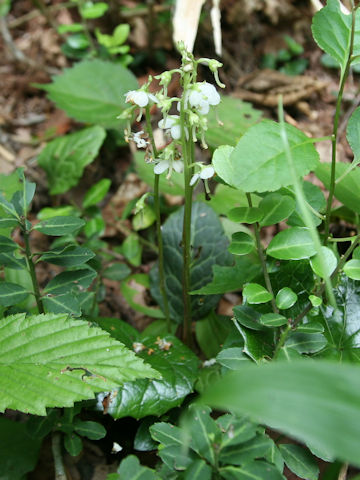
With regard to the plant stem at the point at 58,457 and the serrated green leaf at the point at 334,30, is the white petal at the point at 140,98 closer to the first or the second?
the serrated green leaf at the point at 334,30

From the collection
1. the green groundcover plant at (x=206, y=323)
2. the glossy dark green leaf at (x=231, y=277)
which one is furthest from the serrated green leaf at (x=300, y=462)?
the glossy dark green leaf at (x=231, y=277)


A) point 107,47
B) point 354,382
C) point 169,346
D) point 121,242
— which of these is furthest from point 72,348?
point 107,47

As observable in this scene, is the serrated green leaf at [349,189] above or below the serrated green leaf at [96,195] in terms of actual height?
above

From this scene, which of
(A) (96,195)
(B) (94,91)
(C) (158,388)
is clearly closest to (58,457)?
(C) (158,388)

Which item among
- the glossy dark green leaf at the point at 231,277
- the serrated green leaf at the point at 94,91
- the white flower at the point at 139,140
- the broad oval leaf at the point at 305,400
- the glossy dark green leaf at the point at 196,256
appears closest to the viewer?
the broad oval leaf at the point at 305,400

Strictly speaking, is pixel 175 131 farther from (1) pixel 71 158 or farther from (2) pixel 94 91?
(2) pixel 94 91

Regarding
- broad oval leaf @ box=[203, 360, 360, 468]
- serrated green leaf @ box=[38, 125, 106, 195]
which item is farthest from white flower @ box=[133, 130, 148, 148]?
serrated green leaf @ box=[38, 125, 106, 195]

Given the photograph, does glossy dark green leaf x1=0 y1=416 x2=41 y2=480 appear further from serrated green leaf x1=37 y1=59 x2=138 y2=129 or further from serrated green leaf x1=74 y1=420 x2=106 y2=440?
serrated green leaf x1=37 y1=59 x2=138 y2=129
